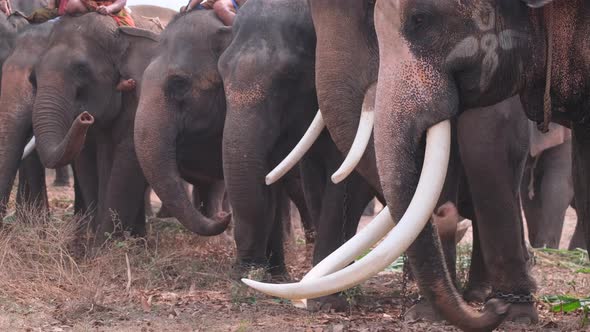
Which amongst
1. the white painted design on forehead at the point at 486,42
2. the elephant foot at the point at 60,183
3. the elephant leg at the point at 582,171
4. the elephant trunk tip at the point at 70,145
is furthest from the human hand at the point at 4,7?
the white painted design on forehead at the point at 486,42

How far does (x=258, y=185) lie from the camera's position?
23.3ft

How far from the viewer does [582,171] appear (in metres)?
5.24

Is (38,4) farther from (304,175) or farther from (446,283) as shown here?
(446,283)

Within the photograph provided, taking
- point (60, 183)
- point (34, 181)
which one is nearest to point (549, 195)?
point (34, 181)

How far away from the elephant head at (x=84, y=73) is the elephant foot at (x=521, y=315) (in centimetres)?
359

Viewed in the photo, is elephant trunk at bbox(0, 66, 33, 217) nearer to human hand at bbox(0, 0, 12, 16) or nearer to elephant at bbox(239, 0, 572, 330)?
human hand at bbox(0, 0, 12, 16)

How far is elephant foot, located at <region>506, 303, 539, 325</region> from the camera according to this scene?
608 centimetres

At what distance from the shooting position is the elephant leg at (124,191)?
8.89 meters

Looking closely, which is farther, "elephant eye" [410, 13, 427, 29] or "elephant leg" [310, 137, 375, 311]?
"elephant leg" [310, 137, 375, 311]

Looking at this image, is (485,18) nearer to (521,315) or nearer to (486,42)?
(486,42)

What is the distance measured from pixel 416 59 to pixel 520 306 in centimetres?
198

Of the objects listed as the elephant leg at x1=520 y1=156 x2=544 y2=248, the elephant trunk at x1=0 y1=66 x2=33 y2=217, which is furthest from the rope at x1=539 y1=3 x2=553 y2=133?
the elephant leg at x1=520 y1=156 x2=544 y2=248

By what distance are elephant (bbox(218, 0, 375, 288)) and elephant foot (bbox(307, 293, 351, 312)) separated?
42 centimetres

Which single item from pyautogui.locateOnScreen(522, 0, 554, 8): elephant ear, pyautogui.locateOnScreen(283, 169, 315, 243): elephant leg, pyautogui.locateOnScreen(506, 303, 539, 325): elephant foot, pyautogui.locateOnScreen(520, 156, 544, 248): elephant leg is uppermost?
pyautogui.locateOnScreen(522, 0, 554, 8): elephant ear
